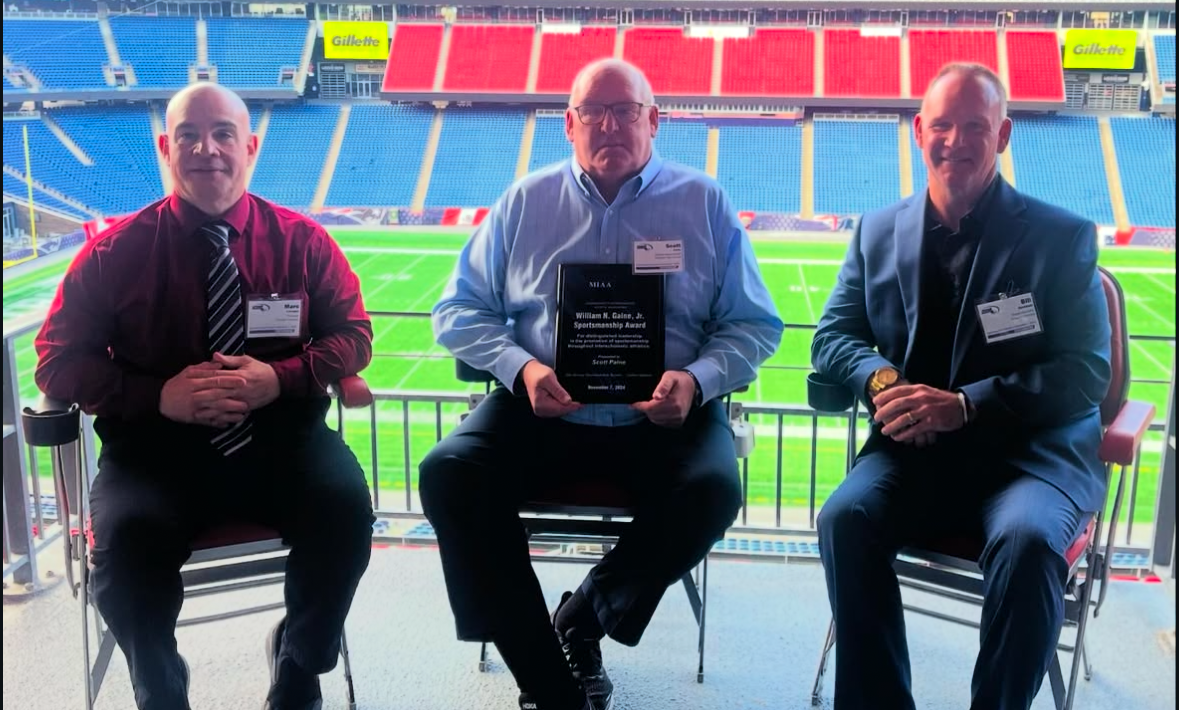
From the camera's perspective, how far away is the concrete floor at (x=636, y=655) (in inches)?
79.9

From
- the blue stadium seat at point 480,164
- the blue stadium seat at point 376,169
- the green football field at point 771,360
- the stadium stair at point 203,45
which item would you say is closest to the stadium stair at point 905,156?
the green football field at point 771,360

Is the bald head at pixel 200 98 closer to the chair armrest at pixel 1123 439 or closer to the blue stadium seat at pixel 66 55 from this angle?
the chair armrest at pixel 1123 439

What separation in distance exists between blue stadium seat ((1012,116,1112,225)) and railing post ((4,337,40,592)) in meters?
15.5

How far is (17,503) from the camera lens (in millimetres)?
2512

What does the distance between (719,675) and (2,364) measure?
199 centimetres

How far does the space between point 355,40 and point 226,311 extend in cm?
630

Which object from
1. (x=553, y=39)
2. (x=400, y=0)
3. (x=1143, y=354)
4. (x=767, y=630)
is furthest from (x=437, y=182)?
(x=767, y=630)

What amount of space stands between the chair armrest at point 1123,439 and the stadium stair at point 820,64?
991 cm

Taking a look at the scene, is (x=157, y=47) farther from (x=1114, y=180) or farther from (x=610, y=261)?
(x=1114, y=180)

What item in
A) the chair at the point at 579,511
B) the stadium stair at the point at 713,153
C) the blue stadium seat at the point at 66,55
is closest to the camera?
the chair at the point at 579,511

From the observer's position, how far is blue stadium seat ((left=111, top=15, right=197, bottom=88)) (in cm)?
1438

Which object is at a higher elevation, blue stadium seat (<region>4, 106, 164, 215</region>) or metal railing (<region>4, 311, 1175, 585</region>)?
blue stadium seat (<region>4, 106, 164, 215</region>)

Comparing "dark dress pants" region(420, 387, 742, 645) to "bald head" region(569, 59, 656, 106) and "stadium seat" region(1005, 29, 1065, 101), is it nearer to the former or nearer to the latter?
"bald head" region(569, 59, 656, 106)

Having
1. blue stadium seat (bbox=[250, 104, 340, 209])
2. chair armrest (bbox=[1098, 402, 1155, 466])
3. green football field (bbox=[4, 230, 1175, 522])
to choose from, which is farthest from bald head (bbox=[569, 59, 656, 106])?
blue stadium seat (bbox=[250, 104, 340, 209])
